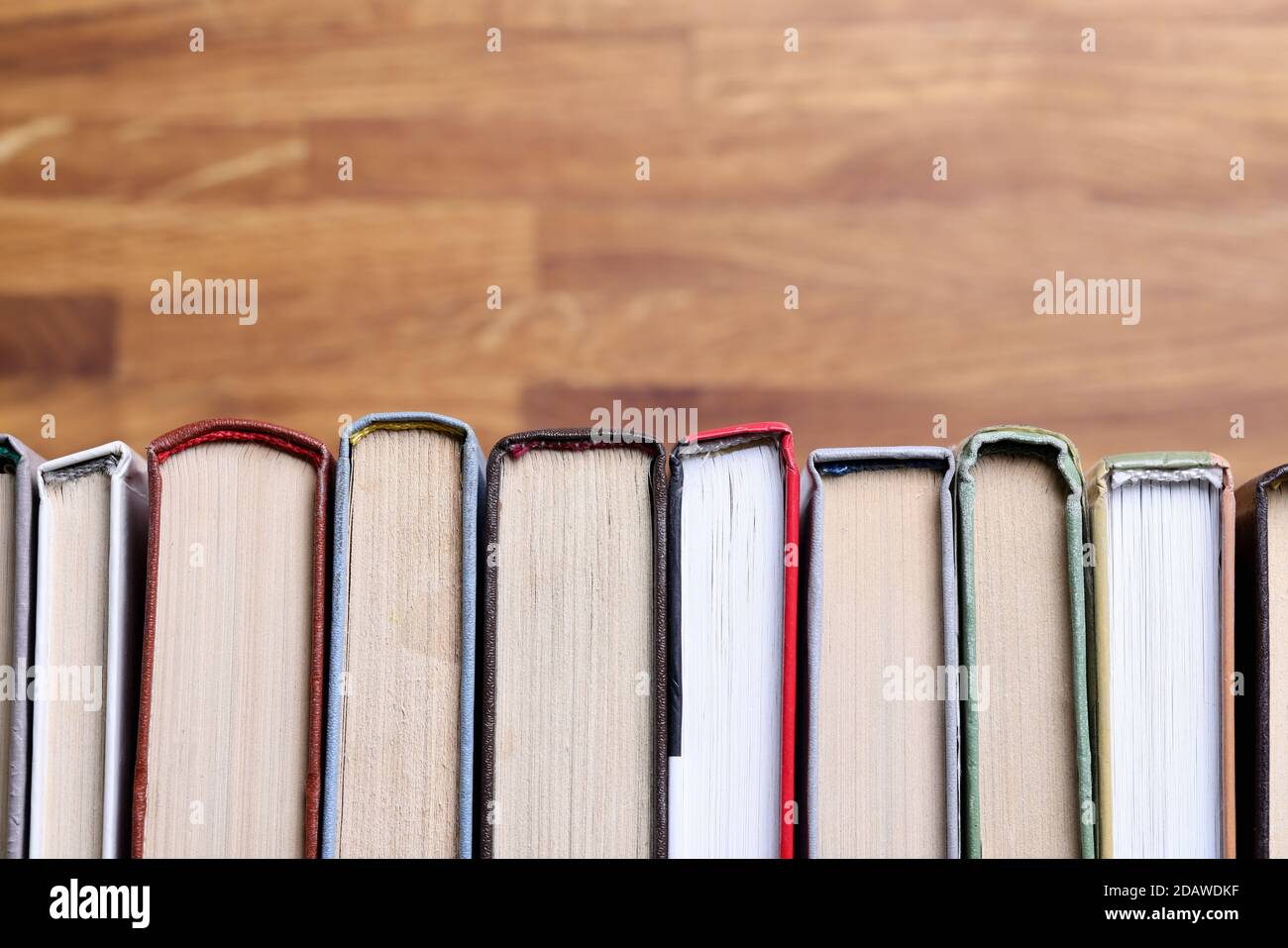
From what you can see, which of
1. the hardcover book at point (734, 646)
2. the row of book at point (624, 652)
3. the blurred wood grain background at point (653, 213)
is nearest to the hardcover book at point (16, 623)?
the row of book at point (624, 652)

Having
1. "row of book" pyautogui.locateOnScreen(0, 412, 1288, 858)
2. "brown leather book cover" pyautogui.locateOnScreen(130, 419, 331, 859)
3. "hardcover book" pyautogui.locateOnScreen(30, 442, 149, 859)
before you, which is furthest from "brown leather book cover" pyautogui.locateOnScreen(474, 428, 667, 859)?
"hardcover book" pyautogui.locateOnScreen(30, 442, 149, 859)

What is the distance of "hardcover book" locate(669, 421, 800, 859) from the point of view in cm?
65

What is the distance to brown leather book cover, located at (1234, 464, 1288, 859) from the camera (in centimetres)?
63

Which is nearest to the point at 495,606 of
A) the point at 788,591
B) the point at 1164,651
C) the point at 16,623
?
the point at 788,591

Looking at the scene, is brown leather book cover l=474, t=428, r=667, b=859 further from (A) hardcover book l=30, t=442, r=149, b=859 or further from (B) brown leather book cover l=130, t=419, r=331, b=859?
(A) hardcover book l=30, t=442, r=149, b=859

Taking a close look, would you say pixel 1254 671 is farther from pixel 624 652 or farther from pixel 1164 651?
pixel 624 652

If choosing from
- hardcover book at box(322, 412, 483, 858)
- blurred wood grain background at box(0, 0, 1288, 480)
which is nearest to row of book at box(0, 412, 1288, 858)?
hardcover book at box(322, 412, 483, 858)

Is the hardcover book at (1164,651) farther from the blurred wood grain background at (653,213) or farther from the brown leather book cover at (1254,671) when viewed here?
the blurred wood grain background at (653,213)

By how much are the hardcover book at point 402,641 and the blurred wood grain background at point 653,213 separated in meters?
0.18

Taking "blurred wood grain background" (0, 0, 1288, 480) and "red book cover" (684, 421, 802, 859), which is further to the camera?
"blurred wood grain background" (0, 0, 1288, 480)

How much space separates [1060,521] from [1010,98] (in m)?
0.42

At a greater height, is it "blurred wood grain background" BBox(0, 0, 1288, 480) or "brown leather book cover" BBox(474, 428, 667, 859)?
"blurred wood grain background" BBox(0, 0, 1288, 480)

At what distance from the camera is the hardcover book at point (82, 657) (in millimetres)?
642

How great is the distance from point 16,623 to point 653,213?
58cm
